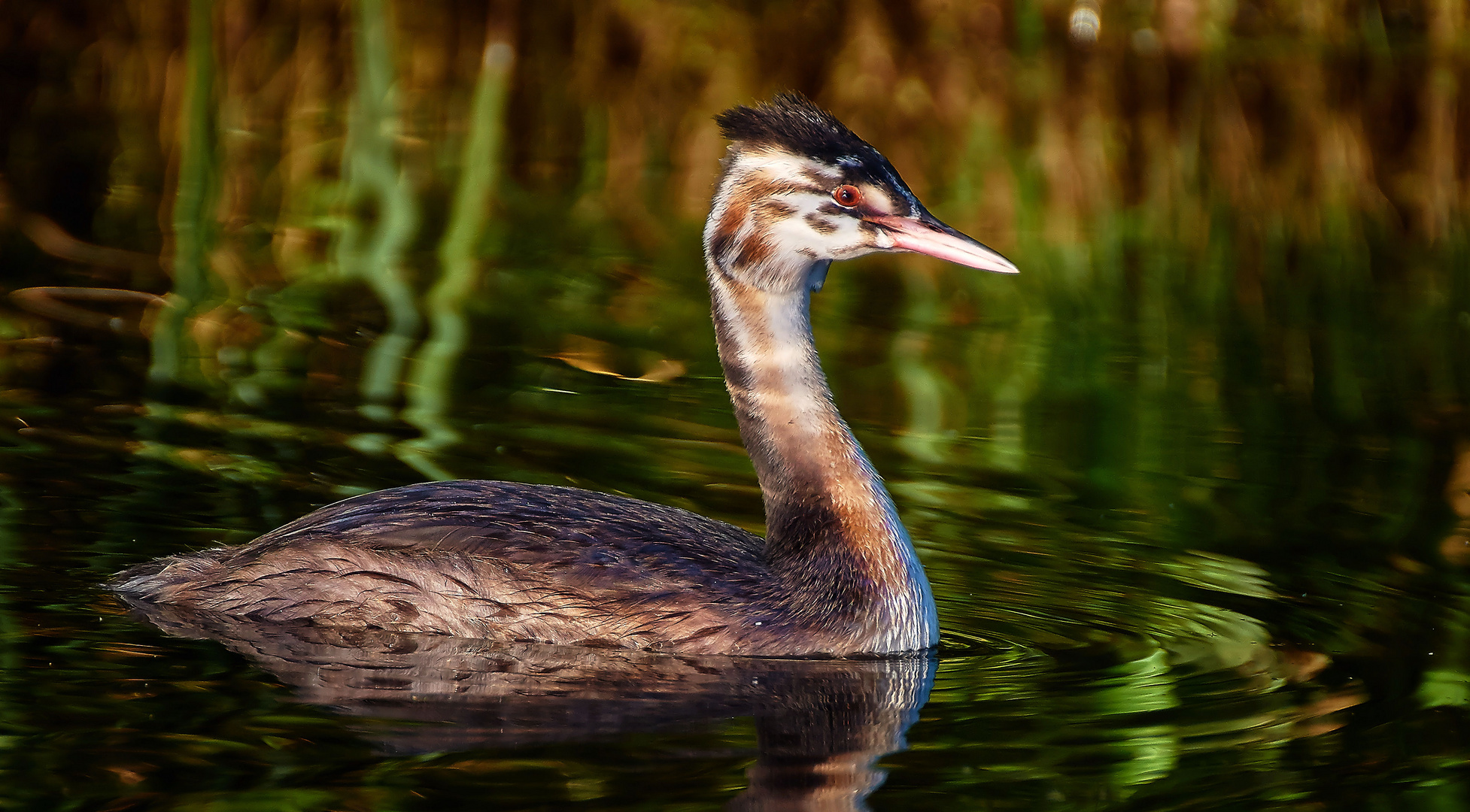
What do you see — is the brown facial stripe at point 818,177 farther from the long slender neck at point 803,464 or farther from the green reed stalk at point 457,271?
the green reed stalk at point 457,271

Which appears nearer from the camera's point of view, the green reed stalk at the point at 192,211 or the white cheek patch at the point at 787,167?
the white cheek patch at the point at 787,167

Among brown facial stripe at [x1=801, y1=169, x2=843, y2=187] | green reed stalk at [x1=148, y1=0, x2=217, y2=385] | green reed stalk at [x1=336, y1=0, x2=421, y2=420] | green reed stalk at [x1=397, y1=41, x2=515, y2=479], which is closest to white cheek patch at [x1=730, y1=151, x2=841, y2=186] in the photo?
brown facial stripe at [x1=801, y1=169, x2=843, y2=187]

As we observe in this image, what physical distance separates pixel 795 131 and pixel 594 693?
204cm

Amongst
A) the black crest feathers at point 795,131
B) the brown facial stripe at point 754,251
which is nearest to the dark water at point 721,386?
the brown facial stripe at point 754,251

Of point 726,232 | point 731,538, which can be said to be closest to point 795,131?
point 726,232

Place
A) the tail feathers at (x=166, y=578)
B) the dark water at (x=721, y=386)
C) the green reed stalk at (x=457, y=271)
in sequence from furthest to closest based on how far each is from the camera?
the green reed stalk at (x=457, y=271)
the tail feathers at (x=166, y=578)
the dark water at (x=721, y=386)

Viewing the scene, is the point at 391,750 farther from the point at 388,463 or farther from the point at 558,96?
the point at 558,96

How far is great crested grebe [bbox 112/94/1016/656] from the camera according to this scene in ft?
20.6

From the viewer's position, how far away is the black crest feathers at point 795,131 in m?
6.72

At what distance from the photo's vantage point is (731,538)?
22.3ft

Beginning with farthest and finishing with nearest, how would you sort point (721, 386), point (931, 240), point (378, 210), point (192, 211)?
point (378, 210) < point (192, 211) < point (721, 386) < point (931, 240)

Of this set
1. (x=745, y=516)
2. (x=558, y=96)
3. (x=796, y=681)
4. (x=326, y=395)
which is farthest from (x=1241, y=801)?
(x=558, y=96)

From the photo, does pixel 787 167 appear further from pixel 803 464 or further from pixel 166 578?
pixel 166 578

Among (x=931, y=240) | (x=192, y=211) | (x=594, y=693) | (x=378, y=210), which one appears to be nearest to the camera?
(x=594, y=693)
